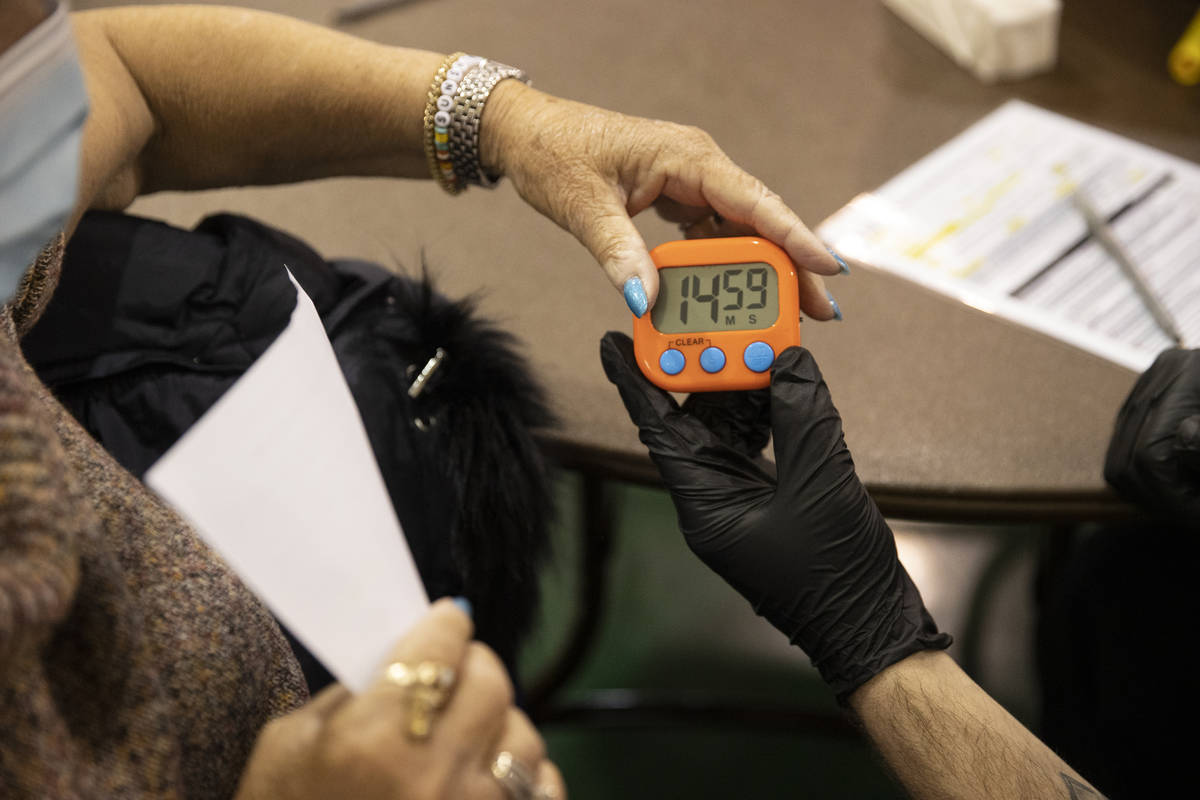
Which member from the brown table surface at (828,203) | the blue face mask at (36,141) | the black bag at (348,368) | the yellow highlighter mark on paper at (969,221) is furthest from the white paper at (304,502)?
the yellow highlighter mark on paper at (969,221)

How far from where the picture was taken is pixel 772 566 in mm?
694

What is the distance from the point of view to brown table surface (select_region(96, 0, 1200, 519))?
0.83 m

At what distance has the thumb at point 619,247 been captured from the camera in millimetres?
702

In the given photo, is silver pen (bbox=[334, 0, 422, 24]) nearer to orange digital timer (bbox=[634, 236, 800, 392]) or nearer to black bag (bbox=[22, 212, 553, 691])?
black bag (bbox=[22, 212, 553, 691])

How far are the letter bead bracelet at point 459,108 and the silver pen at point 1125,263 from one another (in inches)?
24.7

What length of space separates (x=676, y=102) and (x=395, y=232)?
0.40 m

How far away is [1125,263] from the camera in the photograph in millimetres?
956

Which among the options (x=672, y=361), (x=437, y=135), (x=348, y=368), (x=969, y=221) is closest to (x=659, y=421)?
(x=672, y=361)

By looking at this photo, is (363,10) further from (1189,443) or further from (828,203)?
(1189,443)

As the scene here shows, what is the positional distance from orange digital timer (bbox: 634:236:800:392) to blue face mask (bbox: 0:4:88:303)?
399 millimetres

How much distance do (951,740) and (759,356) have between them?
0.31m

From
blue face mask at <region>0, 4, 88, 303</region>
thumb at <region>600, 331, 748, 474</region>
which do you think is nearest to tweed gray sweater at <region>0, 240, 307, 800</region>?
blue face mask at <region>0, 4, 88, 303</region>

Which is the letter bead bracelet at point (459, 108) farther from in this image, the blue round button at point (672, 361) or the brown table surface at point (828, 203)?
the blue round button at point (672, 361)

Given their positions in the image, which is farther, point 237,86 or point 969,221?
point 969,221
